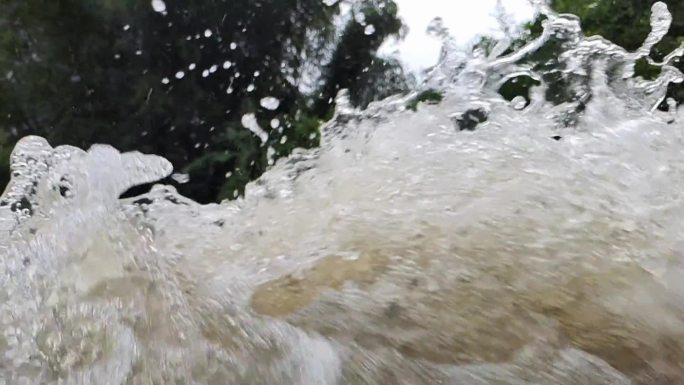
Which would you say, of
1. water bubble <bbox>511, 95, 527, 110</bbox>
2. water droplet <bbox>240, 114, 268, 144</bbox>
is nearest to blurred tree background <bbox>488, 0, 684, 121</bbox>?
water bubble <bbox>511, 95, 527, 110</bbox>

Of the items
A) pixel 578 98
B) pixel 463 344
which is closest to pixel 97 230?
pixel 463 344

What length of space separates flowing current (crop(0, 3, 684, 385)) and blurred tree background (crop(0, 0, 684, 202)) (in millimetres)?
1059

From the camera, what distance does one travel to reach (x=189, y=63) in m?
2.39

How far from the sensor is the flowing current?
2.77ft

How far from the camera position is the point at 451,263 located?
885mm

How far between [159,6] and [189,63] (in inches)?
6.9

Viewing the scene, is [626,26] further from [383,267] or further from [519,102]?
[383,267]

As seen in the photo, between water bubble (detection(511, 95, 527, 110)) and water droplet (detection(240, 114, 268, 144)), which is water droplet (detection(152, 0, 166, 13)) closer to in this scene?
water droplet (detection(240, 114, 268, 144))

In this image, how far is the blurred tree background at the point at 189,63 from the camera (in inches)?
86.8

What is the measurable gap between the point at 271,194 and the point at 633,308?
46 cm

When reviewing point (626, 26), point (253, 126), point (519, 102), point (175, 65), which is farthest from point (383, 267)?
point (175, 65)

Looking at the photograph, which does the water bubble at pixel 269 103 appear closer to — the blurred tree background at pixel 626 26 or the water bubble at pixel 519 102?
the blurred tree background at pixel 626 26

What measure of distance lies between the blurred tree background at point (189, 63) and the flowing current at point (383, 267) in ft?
3.47

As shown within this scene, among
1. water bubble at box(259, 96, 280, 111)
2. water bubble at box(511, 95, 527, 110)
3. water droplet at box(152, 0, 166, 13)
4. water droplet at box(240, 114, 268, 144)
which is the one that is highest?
water droplet at box(152, 0, 166, 13)
